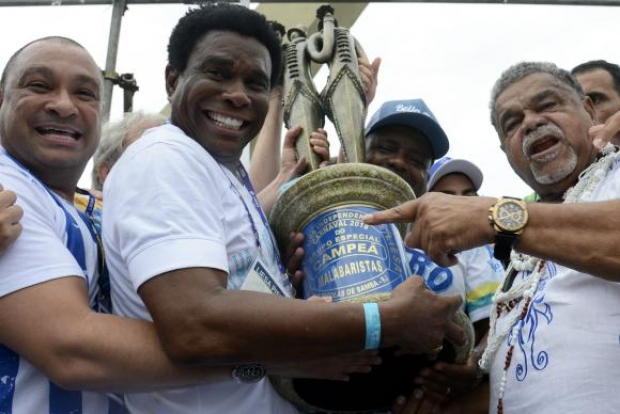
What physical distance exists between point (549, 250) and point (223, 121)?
3.56ft

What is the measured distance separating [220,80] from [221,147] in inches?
8.5

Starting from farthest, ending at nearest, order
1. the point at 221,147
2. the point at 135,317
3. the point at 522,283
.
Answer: the point at 522,283, the point at 221,147, the point at 135,317

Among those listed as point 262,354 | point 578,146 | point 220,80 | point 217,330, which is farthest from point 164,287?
point 578,146

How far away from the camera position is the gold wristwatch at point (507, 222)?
2.18 m

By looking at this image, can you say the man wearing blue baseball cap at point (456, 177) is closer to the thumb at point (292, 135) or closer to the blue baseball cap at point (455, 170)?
the blue baseball cap at point (455, 170)

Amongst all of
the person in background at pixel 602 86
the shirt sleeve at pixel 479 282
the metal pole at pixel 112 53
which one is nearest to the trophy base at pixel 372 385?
the shirt sleeve at pixel 479 282

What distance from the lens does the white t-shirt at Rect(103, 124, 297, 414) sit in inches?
75.0

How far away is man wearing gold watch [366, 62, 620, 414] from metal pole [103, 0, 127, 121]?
7.73ft

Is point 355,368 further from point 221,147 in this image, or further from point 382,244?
point 221,147

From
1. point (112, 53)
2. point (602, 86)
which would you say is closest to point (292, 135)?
point (112, 53)

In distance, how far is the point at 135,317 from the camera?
83.8 inches

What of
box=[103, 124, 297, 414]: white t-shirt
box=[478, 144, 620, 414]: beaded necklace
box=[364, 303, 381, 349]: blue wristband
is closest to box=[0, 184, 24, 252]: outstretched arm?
box=[103, 124, 297, 414]: white t-shirt

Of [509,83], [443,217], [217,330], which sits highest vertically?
[509,83]

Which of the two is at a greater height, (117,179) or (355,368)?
(117,179)
